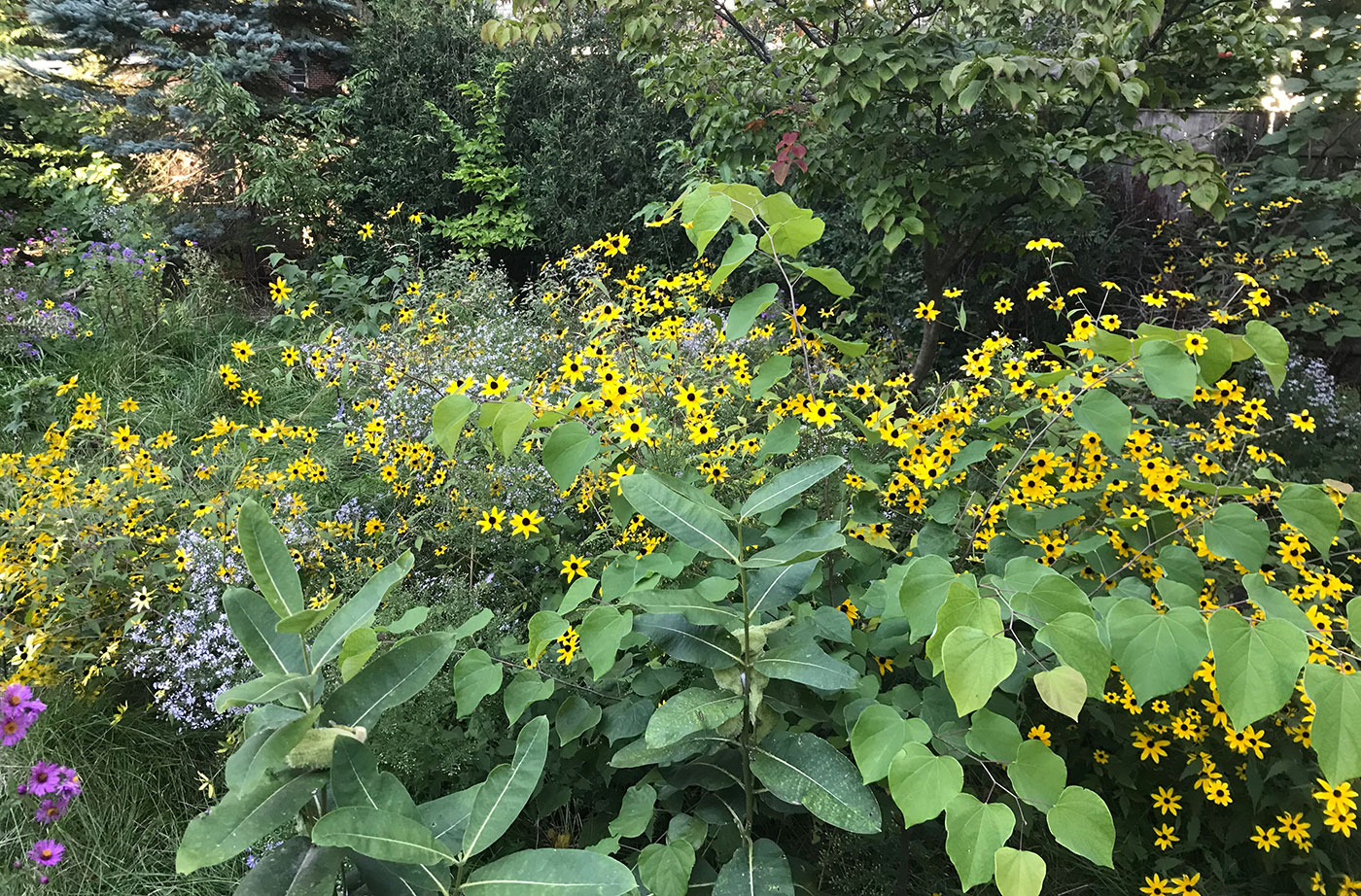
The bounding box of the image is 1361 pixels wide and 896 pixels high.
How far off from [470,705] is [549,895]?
16.5 inches

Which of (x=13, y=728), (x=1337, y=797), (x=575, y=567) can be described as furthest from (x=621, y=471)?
(x=1337, y=797)

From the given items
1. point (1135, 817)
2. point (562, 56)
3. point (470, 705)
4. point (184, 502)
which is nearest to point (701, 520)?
point (470, 705)

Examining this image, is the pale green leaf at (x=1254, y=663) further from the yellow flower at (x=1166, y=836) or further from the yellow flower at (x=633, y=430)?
the yellow flower at (x=633, y=430)

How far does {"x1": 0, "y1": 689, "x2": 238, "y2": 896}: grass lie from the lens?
5.38 feet

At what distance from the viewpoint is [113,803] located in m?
1.84

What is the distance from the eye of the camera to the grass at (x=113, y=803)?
5.38ft

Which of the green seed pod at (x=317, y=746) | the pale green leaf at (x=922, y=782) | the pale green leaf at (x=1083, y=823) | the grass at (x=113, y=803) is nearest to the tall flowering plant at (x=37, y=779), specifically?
the grass at (x=113, y=803)

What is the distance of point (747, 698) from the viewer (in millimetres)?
1063

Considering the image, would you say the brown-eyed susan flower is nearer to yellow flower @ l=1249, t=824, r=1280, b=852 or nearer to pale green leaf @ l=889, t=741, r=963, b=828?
pale green leaf @ l=889, t=741, r=963, b=828

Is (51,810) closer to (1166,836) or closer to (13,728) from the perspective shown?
(13,728)

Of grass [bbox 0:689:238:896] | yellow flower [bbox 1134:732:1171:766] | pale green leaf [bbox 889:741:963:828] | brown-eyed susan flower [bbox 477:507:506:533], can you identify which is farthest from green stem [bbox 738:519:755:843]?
grass [bbox 0:689:238:896]

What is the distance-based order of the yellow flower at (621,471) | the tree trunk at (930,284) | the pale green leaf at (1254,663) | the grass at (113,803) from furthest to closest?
the tree trunk at (930,284)
the grass at (113,803)
the yellow flower at (621,471)
the pale green leaf at (1254,663)

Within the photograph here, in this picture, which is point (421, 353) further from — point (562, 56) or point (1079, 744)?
point (562, 56)

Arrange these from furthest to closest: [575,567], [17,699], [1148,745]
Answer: [575,567], [1148,745], [17,699]
